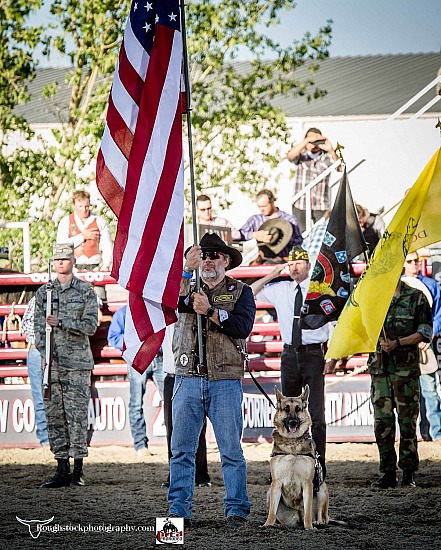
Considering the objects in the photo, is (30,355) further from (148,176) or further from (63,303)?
(148,176)

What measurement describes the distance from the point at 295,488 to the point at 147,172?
2.72 metres

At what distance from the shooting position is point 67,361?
10953 millimetres

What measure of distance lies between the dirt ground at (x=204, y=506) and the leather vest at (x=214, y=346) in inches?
47.5

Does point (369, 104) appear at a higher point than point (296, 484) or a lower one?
higher

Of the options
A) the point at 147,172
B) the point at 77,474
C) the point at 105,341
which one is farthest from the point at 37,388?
the point at 147,172

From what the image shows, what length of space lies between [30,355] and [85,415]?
324 cm

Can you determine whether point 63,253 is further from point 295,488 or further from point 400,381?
point 295,488

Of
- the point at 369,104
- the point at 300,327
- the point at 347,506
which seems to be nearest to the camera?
the point at 347,506

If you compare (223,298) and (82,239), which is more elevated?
(82,239)

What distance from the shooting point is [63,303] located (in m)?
11.1

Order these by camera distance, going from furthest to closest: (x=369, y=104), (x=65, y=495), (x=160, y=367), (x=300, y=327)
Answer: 1. (x=369, y=104)
2. (x=160, y=367)
3. (x=300, y=327)
4. (x=65, y=495)

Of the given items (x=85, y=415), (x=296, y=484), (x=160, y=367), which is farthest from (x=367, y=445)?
(x=296, y=484)

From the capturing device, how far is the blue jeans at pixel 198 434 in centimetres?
786

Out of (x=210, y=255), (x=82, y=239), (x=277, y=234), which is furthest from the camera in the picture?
(x=82, y=239)
